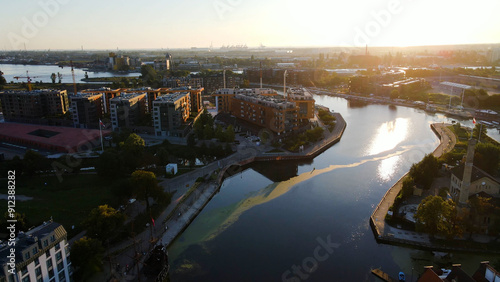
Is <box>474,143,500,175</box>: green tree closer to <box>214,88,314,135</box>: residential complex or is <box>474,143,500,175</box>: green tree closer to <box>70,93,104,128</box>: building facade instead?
<box>214,88,314,135</box>: residential complex

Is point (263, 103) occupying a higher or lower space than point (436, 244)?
higher

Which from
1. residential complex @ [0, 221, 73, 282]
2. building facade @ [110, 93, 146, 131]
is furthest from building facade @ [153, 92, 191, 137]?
residential complex @ [0, 221, 73, 282]

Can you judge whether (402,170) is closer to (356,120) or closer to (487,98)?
(356,120)

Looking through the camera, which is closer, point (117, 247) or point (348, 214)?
point (117, 247)

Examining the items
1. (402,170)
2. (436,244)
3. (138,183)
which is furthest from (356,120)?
(138,183)

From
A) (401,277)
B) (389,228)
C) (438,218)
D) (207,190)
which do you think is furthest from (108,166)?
(438,218)

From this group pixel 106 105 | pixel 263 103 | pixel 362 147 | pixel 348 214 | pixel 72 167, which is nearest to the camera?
pixel 348 214

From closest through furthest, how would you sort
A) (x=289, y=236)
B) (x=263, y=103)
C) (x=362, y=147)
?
(x=289, y=236) < (x=362, y=147) < (x=263, y=103)
